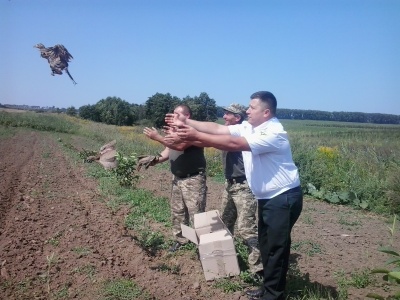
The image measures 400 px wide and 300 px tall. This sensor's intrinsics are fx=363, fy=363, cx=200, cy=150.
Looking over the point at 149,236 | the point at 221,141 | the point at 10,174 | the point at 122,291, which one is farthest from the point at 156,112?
the point at 221,141

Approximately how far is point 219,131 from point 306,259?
95.7 inches

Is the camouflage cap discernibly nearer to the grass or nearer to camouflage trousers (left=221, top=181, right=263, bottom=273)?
camouflage trousers (left=221, top=181, right=263, bottom=273)

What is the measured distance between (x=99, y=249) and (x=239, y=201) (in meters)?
1.93

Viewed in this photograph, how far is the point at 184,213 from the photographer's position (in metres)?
4.73

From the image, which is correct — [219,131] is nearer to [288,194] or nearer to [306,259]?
[288,194]

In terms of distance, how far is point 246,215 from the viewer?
3.96 m

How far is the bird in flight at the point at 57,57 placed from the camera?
142 inches

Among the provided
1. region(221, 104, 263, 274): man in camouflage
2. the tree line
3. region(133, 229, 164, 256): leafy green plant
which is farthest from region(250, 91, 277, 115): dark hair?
the tree line

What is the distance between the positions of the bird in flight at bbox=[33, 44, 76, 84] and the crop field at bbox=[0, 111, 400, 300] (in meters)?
2.06

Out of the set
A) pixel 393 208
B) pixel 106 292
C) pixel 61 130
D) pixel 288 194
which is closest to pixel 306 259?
pixel 288 194

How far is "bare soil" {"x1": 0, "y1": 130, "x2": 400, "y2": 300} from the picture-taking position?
365 cm

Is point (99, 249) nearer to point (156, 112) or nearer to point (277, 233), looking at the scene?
point (277, 233)

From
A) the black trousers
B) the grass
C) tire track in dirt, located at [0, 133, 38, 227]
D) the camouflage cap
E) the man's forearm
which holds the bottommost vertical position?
tire track in dirt, located at [0, 133, 38, 227]

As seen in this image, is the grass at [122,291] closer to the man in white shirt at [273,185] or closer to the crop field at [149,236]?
the crop field at [149,236]
